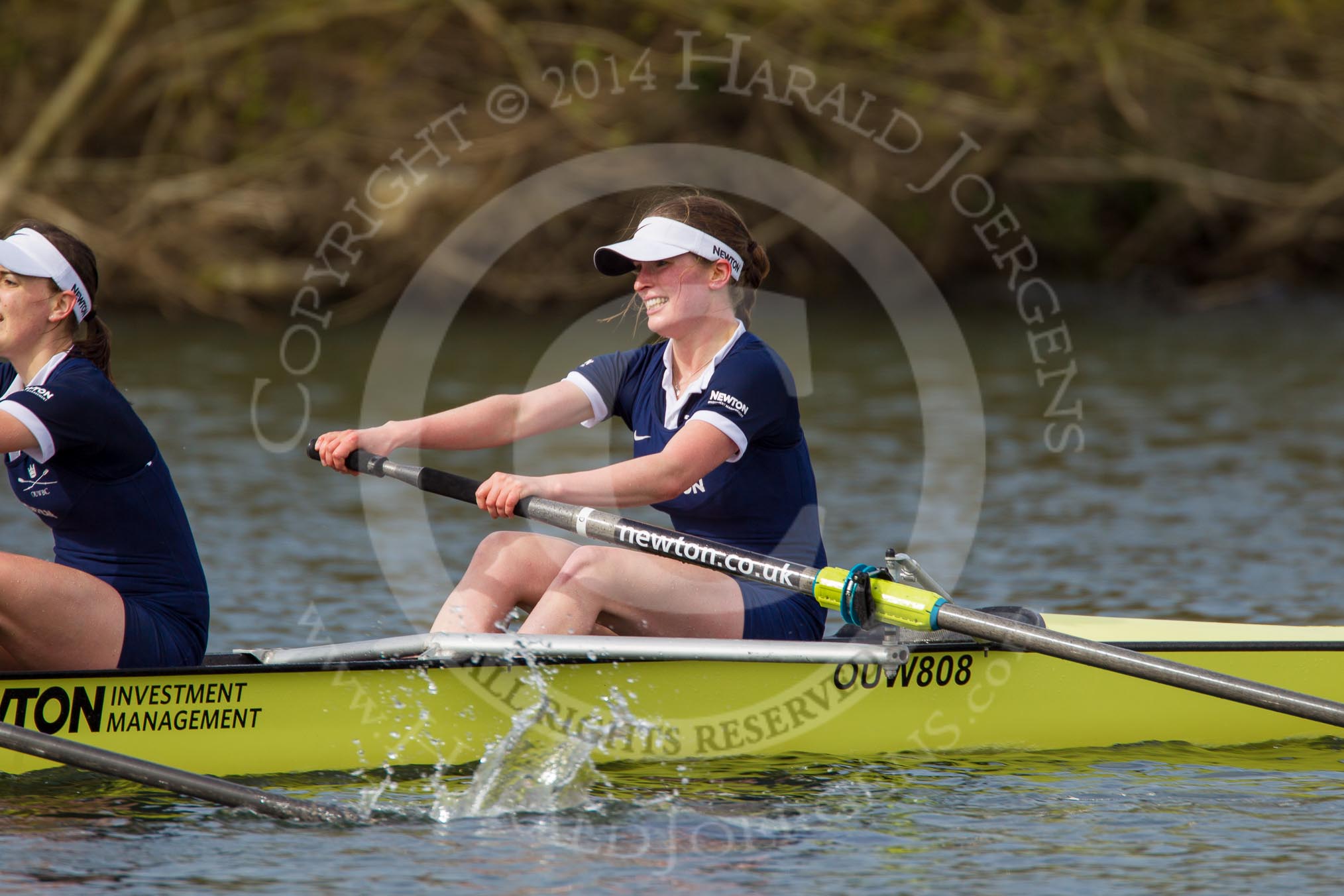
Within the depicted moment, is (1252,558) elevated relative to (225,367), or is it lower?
lower

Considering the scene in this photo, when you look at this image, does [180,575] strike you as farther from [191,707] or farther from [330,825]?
[330,825]

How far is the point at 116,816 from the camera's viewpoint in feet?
17.5

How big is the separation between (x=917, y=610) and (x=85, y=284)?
2737 mm

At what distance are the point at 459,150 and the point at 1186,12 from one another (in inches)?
355

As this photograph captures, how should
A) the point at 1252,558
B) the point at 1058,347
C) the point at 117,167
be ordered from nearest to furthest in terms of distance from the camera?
the point at 1252,558 < the point at 117,167 < the point at 1058,347

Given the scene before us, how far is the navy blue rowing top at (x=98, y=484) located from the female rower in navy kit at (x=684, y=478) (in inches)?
27.4

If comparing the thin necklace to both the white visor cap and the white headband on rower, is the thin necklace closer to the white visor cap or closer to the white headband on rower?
the white visor cap

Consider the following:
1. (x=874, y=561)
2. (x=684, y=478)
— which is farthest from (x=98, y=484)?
(x=874, y=561)

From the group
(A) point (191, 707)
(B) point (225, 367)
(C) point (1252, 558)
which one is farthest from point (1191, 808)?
(B) point (225, 367)

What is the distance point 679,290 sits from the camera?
565 cm

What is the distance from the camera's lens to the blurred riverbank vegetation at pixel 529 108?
20391mm

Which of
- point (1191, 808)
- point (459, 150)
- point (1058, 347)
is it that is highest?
point (459, 150)

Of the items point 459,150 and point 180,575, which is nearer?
point 180,575

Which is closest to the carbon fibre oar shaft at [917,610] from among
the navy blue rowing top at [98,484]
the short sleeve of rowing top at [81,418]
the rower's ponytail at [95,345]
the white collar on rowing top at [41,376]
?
the navy blue rowing top at [98,484]
